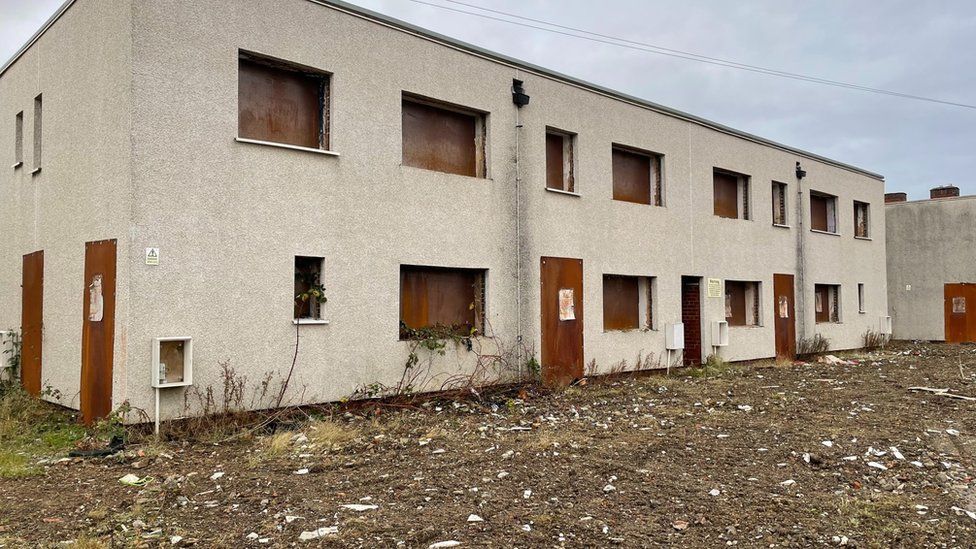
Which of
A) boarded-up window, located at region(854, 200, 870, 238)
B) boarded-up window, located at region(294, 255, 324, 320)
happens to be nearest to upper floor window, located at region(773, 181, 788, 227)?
boarded-up window, located at region(854, 200, 870, 238)

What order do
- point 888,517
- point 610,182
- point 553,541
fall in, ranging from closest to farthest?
point 553,541, point 888,517, point 610,182

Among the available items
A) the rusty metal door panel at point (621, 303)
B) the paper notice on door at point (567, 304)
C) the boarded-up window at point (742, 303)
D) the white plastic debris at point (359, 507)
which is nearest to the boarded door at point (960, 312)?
the boarded-up window at point (742, 303)

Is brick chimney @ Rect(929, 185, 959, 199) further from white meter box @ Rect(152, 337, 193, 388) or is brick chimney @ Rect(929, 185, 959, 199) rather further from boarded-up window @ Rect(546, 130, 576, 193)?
white meter box @ Rect(152, 337, 193, 388)

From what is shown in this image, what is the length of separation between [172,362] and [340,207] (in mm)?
2781

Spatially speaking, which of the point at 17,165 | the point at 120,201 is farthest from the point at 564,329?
Result: the point at 17,165

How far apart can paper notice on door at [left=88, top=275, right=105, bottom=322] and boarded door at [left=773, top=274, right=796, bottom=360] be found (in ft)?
45.6

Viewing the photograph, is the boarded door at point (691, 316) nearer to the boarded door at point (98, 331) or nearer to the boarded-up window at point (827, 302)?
the boarded-up window at point (827, 302)

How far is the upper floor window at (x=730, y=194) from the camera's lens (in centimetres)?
1581

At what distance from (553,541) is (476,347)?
609 centimetres

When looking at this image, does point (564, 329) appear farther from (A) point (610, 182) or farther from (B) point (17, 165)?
(B) point (17, 165)

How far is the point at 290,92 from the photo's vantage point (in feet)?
30.5

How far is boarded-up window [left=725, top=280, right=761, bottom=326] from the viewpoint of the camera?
52.4ft

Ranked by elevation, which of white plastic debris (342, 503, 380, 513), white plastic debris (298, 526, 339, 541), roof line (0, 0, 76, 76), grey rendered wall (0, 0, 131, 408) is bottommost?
white plastic debris (298, 526, 339, 541)

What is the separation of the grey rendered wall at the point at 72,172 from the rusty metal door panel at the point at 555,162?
6.71m
